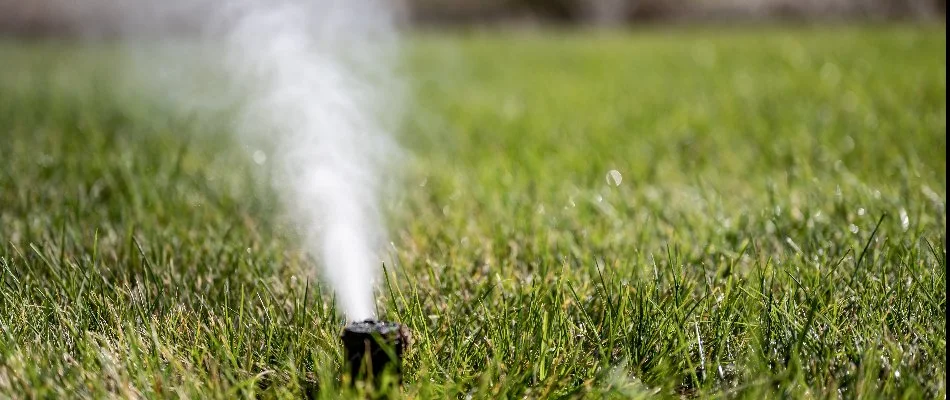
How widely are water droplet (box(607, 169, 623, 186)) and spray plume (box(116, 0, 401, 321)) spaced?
0.67 metres

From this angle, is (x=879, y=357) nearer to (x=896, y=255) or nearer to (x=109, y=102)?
(x=896, y=255)

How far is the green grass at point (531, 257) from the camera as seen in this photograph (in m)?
1.24

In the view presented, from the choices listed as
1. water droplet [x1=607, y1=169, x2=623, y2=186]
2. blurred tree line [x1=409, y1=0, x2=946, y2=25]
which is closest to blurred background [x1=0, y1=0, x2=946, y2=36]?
blurred tree line [x1=409, y1=0, x2=946, y2=25]

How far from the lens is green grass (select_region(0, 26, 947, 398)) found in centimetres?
124

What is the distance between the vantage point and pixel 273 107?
12.8 ft

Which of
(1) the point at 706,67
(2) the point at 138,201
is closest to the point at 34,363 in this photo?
(2) the point at 138,201

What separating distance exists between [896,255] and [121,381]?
1.39 m

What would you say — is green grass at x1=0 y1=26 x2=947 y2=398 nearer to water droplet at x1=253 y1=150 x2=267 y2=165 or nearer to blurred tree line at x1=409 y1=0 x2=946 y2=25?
water droplet at x1=253 y1=150 x2=267 y2=165

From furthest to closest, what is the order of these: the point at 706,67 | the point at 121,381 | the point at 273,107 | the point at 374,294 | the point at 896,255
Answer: the point at 706,67
the point at 273,107
the point at 896,255
the point at 374,294
the point at 121,381

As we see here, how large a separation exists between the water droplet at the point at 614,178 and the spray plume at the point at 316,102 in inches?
26.5

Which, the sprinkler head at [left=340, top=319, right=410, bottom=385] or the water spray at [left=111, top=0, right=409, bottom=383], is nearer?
the sprinkler head at [left=340, top=319, right=410, bottom=385]

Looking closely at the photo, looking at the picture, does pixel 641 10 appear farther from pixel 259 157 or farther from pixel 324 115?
pixel 259 157

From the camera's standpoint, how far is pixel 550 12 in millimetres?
15414

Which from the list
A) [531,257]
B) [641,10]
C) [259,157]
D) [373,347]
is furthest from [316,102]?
[641,10]
